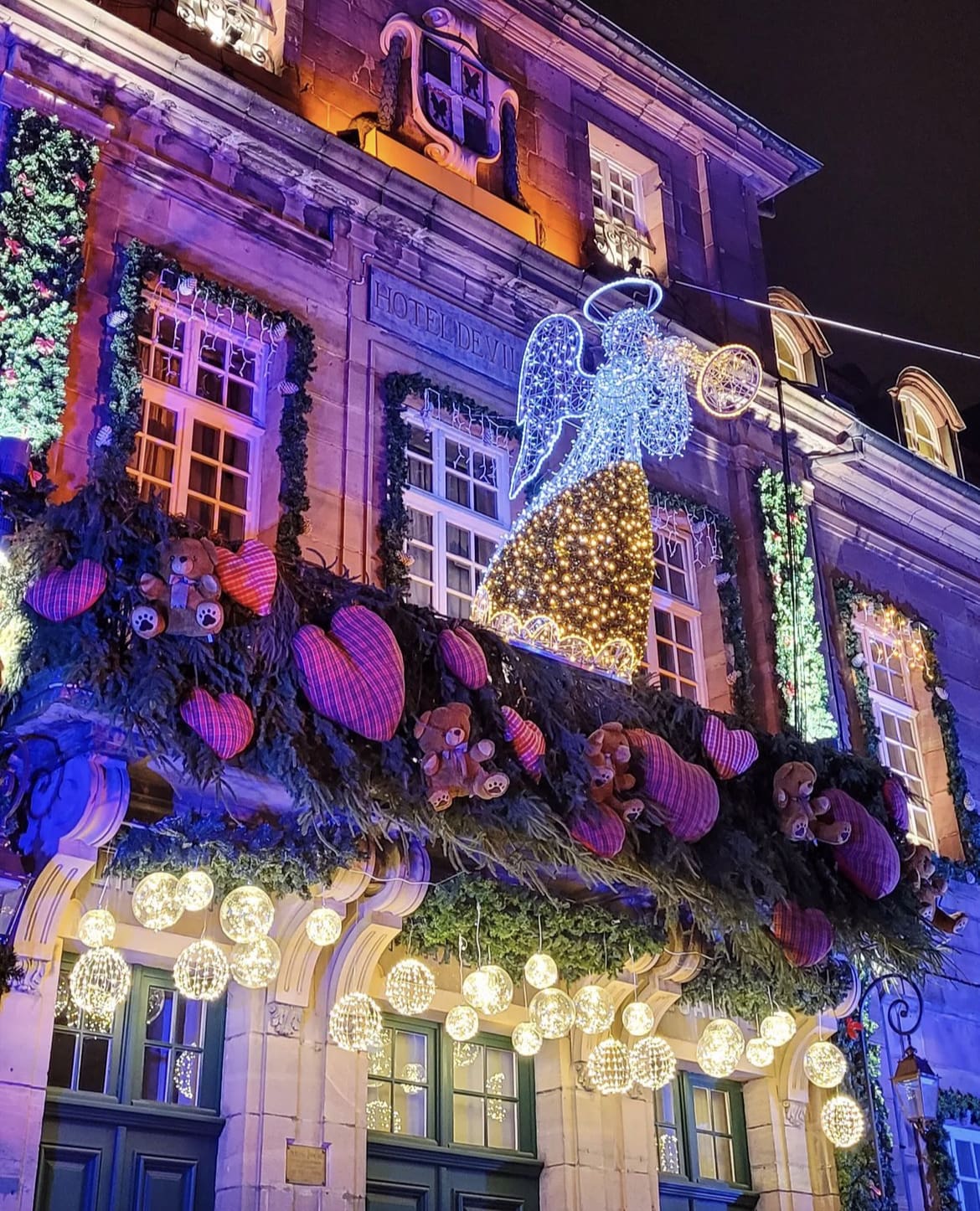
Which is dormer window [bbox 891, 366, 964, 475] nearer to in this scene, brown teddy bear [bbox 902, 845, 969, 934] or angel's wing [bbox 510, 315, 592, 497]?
angel's wing [bbox 510, 315, 592, 497]

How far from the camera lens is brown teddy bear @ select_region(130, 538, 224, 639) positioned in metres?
6.60

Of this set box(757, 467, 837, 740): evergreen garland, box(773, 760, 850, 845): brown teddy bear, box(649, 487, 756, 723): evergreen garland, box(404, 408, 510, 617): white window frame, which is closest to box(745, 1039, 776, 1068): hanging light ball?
box(773, 760, 850, 845): brown teddy bear

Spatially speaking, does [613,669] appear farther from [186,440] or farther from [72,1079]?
[72,1079]

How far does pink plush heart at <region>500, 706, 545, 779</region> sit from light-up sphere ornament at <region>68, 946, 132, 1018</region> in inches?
90.2

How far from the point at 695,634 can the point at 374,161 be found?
498 centimetres

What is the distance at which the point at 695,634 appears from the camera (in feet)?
42.0

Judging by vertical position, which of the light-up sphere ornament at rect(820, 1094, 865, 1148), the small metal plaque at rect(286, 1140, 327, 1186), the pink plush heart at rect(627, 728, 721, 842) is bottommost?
the small metal plaque at rect(286, 1140, 327, 1186)

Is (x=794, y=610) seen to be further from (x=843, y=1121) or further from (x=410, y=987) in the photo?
(x=410, y=987)

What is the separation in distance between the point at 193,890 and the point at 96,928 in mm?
548

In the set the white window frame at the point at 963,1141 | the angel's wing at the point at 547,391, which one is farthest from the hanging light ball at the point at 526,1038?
the white window frame at the point at 963,1141

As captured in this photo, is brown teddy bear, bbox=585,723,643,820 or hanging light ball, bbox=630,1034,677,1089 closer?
brown teddy bear, bbox=585,723,643,820

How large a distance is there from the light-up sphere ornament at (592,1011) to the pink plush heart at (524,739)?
1.95 metres

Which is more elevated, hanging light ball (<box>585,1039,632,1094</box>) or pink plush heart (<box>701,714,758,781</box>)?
pink plush heart (<box>701,714,758,781</box>)

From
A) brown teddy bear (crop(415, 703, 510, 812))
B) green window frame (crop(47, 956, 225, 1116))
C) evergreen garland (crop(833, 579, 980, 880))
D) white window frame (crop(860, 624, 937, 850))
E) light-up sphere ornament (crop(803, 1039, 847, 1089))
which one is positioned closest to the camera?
brown teddy bear (crop(415, 703, 510, 812))
